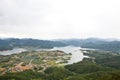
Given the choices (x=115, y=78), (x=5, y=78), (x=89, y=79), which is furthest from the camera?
(x=5, y=78)

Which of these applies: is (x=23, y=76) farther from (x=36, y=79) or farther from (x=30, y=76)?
(x=36, y=79)

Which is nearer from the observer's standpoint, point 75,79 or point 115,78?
point 115,78

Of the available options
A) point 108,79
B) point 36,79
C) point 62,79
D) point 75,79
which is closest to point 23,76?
point 36,79

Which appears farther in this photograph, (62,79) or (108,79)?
(62,79)

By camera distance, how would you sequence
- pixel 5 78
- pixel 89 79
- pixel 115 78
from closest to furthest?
1. pixel 115 78
2. pixel 89 79
3. pixel 5 78

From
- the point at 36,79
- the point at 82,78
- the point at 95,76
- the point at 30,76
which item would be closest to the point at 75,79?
the point at 82,78

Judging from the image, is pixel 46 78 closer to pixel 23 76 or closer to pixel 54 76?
pixel 54 76

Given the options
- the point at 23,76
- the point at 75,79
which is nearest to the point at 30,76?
the point at 23,76

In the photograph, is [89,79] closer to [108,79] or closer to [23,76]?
[108,79]
